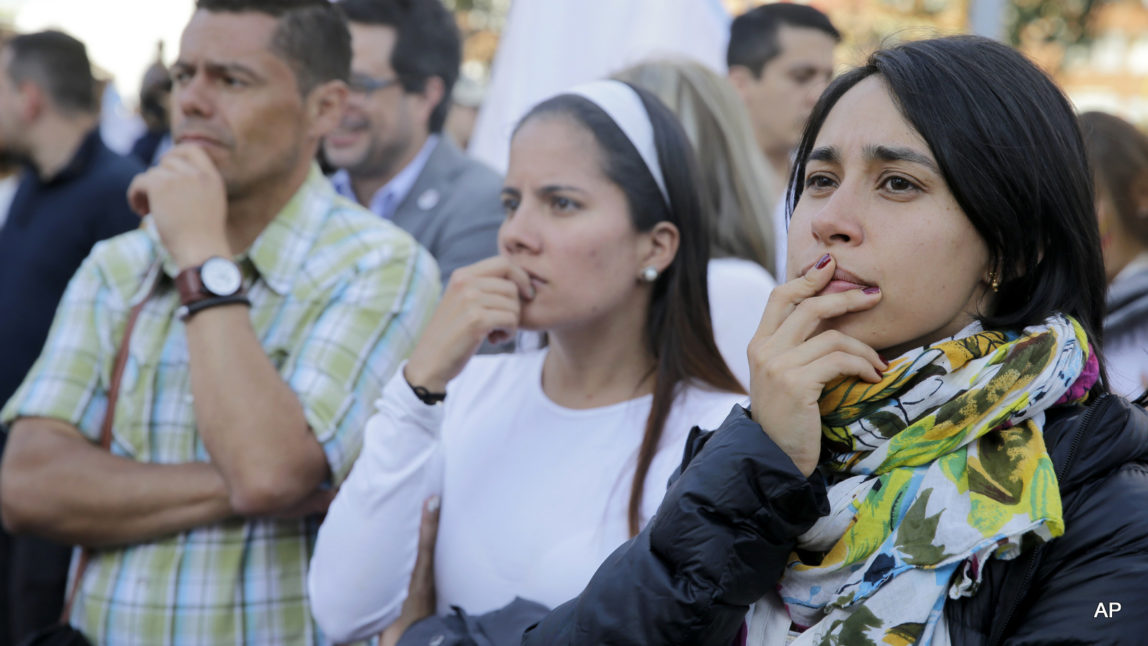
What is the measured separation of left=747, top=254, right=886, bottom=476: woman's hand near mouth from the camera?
5.47 ft

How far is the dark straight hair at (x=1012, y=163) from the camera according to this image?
66.8 inches

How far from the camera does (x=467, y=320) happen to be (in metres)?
2.55

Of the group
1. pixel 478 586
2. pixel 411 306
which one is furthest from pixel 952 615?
pixel 411 306

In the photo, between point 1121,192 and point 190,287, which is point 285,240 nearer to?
point 190,287

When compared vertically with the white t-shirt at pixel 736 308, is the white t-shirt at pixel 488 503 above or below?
below

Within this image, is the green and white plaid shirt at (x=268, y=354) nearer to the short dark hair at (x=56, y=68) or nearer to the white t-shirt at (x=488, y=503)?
the white t-shirt at (x=488, y=503)

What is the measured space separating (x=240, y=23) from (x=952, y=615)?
8.43ft

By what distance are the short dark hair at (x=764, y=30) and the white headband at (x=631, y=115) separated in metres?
3.18

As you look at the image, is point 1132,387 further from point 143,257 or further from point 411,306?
point 143,257

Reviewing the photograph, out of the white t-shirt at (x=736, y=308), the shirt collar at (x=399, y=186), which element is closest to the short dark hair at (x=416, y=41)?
the shirt collar at (x=399, y=186)

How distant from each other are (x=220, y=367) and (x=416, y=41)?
2.51 m

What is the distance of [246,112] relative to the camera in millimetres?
3250

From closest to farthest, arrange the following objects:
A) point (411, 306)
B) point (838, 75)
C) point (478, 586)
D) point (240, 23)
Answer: point (838, 75), point (478, 586), point (411, 306), point (240, 23)

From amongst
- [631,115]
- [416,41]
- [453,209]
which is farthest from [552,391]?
[416,41]
